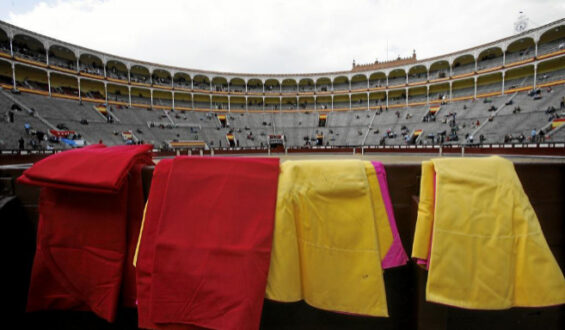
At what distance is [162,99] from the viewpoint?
135 ft

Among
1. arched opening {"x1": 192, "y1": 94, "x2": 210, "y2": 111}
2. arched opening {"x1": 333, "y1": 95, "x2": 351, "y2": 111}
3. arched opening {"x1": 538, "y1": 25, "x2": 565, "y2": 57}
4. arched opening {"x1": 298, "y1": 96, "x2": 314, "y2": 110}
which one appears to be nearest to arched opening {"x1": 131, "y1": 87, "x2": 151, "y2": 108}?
arched opening {"x1": 192, "y1": 94, "x2": 210, "y2": 111}

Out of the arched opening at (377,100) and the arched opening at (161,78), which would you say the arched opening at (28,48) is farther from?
the arched opening at (377,100)

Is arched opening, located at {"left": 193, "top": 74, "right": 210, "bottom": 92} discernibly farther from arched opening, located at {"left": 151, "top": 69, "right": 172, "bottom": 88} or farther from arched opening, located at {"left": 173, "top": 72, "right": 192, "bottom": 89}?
arched opening, located at {"left": 151, "top": 69, "right": 172, "bottom": 88}

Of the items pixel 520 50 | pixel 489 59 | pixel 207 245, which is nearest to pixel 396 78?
pixel 489 59

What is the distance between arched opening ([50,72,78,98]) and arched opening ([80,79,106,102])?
0.80 m

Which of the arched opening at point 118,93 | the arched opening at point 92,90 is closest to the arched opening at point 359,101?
the arched opening at point 118,93

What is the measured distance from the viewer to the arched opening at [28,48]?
90.4 ft

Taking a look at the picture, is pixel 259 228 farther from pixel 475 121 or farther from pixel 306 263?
pixel 475 121

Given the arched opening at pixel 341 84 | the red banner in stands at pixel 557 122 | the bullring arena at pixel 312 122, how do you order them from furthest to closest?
the arched opening at pixel 341 84 < the red banner in stands at pixel 557 122 < the bullring arena at pixel 312 122

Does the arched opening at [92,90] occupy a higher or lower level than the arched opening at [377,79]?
lower

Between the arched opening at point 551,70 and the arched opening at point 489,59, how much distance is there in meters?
4.15

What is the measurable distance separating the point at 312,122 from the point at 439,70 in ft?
70.2

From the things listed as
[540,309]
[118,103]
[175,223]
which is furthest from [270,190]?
[118,103]

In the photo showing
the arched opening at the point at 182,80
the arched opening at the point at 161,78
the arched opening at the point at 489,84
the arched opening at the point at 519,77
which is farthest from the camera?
the arched opening at the point at 182,80
